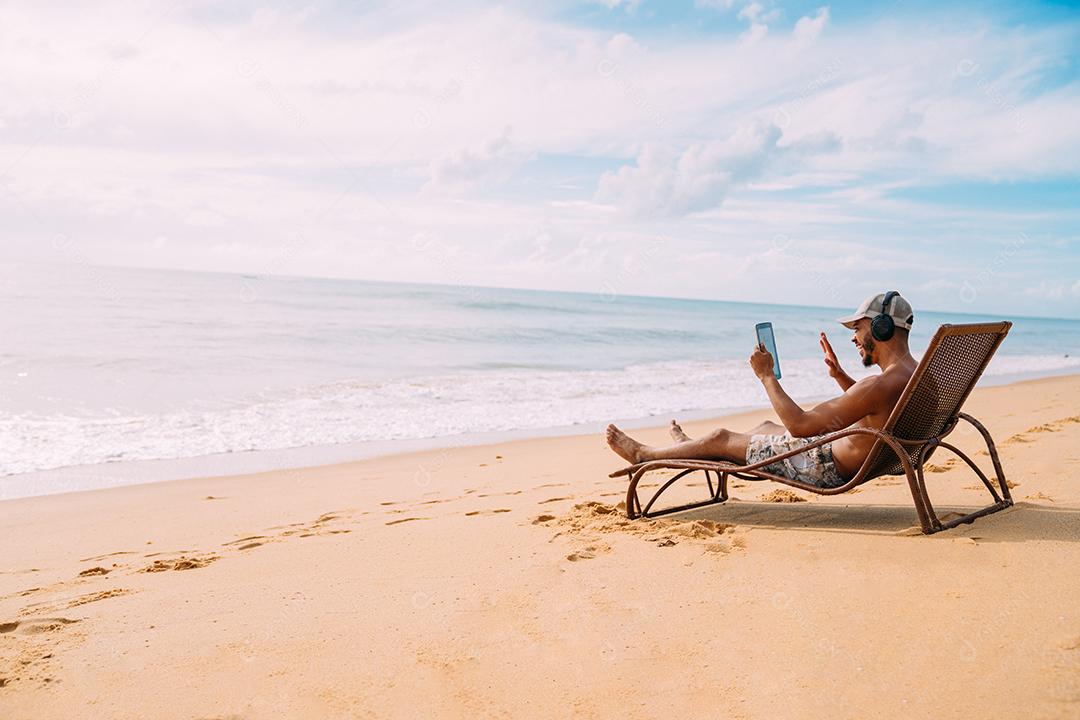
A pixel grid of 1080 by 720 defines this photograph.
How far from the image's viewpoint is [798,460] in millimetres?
4332

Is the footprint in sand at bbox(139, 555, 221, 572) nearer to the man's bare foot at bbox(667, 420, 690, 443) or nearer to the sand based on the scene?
the sand

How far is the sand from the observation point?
261 centimetres

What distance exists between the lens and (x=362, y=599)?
3.60 meters

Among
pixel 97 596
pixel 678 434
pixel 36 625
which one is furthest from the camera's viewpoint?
pixel 678 434

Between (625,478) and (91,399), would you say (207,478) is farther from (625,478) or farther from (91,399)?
(91,399)

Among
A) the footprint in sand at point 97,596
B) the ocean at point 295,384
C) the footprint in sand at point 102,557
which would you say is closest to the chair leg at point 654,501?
the footprint in sand at point 97,596

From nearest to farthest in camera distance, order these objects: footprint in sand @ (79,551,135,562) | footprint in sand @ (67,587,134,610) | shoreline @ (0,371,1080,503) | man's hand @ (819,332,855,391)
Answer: footprint in sand @ (67,587,134,610) → man's hand @ (819,332,855,391) → footprint in sand @ (79,551,135,562) → shoreline @ (0,371,1080,503)

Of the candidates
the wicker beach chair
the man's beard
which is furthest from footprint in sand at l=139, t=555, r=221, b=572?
the man's beard

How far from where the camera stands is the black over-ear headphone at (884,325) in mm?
4145

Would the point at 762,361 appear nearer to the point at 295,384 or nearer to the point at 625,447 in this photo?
the point at 625,447

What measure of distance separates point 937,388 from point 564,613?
233 cm

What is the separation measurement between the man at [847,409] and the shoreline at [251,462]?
514 cm

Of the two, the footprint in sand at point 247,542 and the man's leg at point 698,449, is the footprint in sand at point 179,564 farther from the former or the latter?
the man's leg at point 698,449

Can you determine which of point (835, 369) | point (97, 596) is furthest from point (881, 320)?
point (97, 596)
